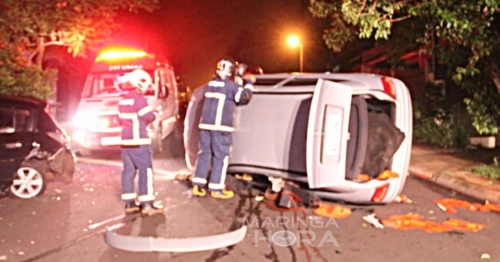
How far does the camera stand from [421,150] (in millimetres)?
13539

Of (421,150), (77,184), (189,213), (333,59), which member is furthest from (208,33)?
(189,213)

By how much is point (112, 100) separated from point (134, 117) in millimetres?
5988

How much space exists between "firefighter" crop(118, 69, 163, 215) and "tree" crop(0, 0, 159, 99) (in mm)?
5737

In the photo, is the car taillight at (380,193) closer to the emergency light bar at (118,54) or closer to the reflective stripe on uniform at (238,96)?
the reflective stripe on uniform at (238,96)

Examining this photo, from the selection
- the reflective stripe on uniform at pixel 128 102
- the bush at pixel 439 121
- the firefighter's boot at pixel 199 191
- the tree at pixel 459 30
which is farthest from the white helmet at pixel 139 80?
the bush at pixel 439 121

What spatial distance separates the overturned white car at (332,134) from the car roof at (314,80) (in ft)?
0.04

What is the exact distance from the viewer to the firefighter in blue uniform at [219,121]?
25.1 ft

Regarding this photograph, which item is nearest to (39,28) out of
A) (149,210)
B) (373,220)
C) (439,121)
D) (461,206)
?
(149,210)

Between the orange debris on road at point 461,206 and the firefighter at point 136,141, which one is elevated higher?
the firefighter at point 136,141

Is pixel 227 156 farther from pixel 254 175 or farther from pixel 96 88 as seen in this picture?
pixel 96 88

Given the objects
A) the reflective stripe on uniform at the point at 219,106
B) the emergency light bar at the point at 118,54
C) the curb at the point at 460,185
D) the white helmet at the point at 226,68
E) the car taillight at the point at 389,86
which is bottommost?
the curb at the point at 460,185

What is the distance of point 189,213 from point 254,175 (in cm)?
146

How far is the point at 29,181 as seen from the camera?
8328mm

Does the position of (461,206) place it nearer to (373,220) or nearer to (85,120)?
(373,220)
